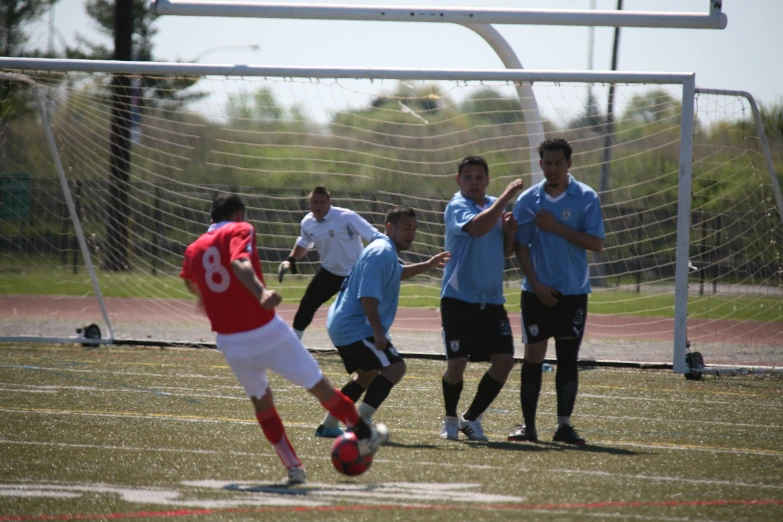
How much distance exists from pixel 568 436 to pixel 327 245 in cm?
489

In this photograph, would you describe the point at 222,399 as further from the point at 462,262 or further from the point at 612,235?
the point at 612,235

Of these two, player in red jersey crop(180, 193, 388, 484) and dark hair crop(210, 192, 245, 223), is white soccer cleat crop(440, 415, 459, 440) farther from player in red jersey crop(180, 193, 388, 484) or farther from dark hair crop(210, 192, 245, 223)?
dark hair crop(210, 192, 245, 223)

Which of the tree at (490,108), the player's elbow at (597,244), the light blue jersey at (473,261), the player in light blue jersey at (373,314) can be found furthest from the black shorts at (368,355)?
the tree at (490,108)

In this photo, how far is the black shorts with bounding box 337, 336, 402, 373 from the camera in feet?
20.3

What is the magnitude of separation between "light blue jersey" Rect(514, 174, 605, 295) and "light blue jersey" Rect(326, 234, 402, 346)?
3.09 feet

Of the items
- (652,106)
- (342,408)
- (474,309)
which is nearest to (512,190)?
(474,309)

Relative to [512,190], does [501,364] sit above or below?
below

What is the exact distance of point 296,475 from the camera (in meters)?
4.86

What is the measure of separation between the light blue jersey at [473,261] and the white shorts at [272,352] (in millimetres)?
1780

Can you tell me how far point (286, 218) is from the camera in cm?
1309

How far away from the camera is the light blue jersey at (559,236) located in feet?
20.9

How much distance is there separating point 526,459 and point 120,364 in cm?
611

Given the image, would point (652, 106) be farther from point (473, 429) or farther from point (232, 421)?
point (232, 421)

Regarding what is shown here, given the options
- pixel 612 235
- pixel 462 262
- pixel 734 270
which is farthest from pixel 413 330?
pixel 462 262
